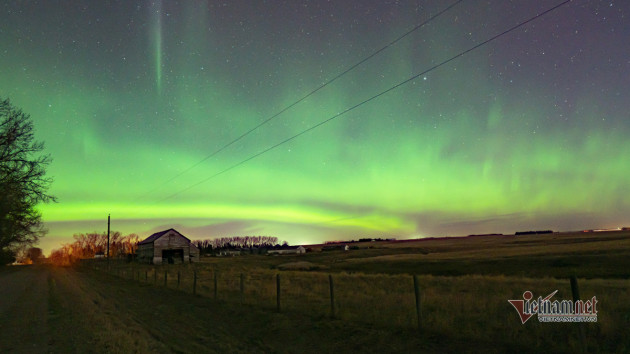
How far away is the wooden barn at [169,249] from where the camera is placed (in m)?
78.2

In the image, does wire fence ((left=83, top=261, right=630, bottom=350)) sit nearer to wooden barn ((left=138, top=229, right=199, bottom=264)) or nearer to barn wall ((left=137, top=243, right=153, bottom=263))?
wooden barn ((left=138, top=229, right=199, bottom=264))

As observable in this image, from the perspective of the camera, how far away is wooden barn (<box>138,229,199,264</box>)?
78.2m

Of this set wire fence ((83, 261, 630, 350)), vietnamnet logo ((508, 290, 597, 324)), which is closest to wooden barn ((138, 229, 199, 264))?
wire fence ((83, 261, 630, 350))

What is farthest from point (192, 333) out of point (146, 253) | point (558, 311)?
point (146, 253)

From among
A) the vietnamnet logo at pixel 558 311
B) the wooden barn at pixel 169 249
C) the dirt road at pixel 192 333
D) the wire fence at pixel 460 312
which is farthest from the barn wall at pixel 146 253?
the vietnamnet logo at pixel 558 311

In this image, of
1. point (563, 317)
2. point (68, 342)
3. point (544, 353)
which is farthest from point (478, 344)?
point (68, 342)

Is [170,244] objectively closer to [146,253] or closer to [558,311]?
[146,253]

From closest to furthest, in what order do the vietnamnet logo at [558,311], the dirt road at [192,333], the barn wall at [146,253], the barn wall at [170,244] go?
the dirt road at [192,333] < the vietnamnet logo at [558,311] < the barn wall at [170,244] < the barn wall at [146,253]

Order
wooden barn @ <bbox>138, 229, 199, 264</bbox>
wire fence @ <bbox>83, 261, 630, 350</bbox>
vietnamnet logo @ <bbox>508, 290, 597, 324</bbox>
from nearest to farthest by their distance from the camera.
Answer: wire fence @ <bbox>83, 261, 630, 350</bbox>, vietnamnet logo @ <bbox>508, 290, 597, 324</bbox>, wooden barn @ <bbox>138, 229, 199, 264</bbox>

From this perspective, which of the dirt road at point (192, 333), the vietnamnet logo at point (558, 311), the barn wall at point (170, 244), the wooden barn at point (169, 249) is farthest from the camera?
the wooden barn at point (169, 249)

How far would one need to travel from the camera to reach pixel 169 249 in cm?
7950

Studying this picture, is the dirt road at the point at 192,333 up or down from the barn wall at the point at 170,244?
down

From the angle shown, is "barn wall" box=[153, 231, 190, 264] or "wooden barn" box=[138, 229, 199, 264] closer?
"barn wall" box=[153, 231, 190, 264]

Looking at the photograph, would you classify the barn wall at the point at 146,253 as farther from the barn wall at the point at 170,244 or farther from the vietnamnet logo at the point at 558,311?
the vietnamnet logo at the point at 558,311
